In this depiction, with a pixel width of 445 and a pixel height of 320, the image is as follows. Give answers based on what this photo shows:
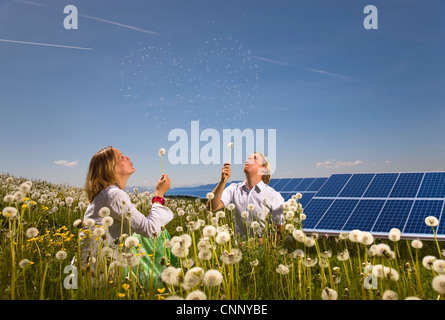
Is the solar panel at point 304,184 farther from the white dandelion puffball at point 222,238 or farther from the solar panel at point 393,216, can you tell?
the white dandelion puffball at point 222,238

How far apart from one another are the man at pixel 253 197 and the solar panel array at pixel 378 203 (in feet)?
7.02

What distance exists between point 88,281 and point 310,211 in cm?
629

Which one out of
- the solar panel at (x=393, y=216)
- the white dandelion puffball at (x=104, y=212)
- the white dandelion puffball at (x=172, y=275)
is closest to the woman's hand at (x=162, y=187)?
the white dandelion puffball at (x=104, y=212)

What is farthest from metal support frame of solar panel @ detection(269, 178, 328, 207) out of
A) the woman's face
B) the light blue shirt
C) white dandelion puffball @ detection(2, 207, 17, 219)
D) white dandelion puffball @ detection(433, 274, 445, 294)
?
white dandelion puffball @ detection(2, 207, 17, 219)

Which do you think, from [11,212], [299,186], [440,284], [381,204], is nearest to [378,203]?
[381,204]

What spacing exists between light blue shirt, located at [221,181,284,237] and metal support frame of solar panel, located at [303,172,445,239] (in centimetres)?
214

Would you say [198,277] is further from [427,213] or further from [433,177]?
[433,177]

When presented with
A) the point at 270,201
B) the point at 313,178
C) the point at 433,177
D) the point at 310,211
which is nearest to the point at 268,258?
the point at 270,201

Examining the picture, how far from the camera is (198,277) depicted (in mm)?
2152

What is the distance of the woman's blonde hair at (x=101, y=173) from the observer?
4.01 m

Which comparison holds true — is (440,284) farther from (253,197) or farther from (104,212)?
(253,197)

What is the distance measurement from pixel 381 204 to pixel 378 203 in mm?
118
